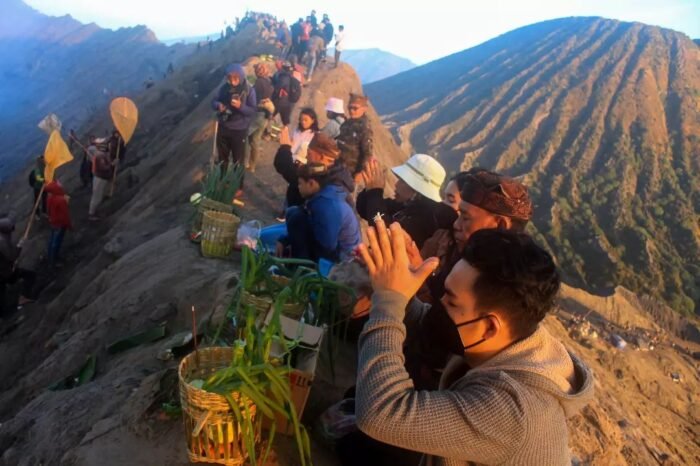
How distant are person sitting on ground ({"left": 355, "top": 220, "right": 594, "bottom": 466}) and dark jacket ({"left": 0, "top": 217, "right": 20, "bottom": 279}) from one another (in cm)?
697

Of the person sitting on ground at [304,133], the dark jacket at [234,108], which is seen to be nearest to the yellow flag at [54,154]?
the dark jacket at [234,108]

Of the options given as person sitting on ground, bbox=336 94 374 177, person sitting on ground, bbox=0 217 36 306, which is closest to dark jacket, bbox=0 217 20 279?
person sitting on ground, bbox=0 217 36 306

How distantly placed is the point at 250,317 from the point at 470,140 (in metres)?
32.9

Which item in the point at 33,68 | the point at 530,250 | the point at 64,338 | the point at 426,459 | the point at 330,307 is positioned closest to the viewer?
the point at 530,250

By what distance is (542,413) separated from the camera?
4.45 feet

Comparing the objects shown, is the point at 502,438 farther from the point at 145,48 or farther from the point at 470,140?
the point at 145,48

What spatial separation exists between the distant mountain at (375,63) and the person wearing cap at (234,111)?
304 feet

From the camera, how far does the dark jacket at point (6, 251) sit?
682 cm

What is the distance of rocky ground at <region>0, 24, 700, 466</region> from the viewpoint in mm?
2572

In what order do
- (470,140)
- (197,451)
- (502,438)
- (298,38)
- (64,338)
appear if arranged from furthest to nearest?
(470,140)
(298,38)
(64,338)
(197,451)
(502,438)

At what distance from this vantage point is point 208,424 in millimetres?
1855

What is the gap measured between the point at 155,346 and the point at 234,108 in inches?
163

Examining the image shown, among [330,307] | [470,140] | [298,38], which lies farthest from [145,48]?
[330,307]

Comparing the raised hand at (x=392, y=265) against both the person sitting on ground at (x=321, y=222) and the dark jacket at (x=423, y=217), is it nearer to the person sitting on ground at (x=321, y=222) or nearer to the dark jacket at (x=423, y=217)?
the dark jacket at (x=423, y=217)
